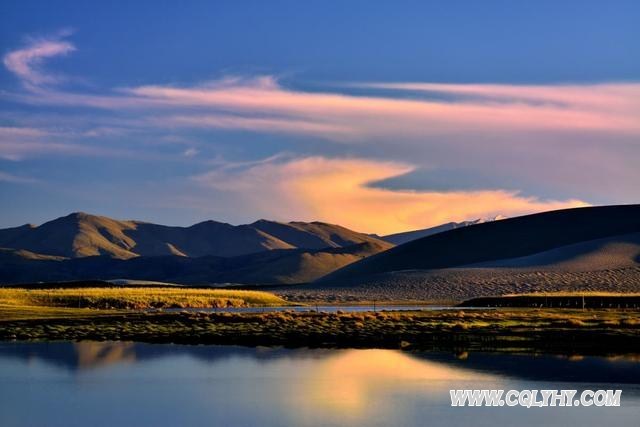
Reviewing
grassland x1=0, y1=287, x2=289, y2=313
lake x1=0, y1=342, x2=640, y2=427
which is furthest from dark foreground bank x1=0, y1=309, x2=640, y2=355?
grassland x1=0, y1=287, x2=289, y2=313

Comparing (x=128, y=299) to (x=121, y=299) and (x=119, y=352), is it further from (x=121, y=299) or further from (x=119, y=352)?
(x=119, y=352)

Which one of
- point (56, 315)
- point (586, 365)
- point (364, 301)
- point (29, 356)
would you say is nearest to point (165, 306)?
point (56, 315)

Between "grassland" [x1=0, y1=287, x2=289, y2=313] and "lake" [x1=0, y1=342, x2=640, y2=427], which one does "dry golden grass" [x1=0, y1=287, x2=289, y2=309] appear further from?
Result: "lake" [x1=0, y1=342, x2=640, y2=427]

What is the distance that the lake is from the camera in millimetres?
28500

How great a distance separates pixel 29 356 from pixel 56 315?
25.6 metres

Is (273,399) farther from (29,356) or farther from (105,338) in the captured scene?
(105,338)

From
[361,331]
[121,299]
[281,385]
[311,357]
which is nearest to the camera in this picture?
[281,385]

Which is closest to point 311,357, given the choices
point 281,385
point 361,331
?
point 281,385

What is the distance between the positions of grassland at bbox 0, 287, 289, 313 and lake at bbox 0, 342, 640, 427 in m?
36.0

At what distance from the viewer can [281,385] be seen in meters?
35.2

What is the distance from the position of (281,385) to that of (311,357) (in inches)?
357

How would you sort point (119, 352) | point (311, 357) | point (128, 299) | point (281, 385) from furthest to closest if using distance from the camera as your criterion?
point (128, 299) → point (119, 352) → point (311, 357) → point (281, 385)

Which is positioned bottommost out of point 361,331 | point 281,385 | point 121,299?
A: point 281,385

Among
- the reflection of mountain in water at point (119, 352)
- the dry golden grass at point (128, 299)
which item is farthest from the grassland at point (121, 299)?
the reflection of mountain in water at point (119, 352)
